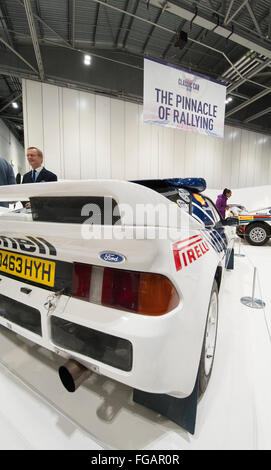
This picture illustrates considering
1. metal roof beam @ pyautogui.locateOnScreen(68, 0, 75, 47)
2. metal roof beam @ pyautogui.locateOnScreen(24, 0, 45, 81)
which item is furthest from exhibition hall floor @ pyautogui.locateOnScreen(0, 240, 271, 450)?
metal roof beam @ pyautogui.locateOnScreen(68, 0, 75, 47)

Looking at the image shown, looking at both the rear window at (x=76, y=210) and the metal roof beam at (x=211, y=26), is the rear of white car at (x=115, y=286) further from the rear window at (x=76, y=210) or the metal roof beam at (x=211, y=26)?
the metal roof beam at (x=211, y=26)

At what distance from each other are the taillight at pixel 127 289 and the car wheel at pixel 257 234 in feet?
19.4

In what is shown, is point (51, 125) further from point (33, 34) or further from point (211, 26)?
point (211, 26)

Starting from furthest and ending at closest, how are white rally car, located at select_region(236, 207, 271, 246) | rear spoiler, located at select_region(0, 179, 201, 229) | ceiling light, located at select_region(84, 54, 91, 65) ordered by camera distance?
ceiling light, located at select_region(84, 54, 91, 65) < white rally car, located at select_region(236, 207, 271, 246) < rear spoiler, located at select_region(0, 179, 201, 229)

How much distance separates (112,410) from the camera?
1032 millimetres

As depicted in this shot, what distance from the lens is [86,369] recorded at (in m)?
0.85

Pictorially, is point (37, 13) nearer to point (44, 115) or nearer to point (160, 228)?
point (44, 115)

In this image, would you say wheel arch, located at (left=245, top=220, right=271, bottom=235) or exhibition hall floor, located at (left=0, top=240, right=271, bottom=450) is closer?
exhibition hall floor, located at (left=0, top=240, right=271, bottom=450)

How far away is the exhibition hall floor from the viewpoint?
35.8 inches

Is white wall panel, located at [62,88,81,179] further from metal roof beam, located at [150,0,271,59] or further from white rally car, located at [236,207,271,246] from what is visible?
white rally car, located at [236,207,271,246]

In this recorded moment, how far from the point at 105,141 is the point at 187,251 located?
302 inches

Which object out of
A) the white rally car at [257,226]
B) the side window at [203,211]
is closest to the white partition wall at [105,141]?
the white rally car at [257,226]

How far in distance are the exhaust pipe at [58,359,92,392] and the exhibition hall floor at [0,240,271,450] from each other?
0.32 m

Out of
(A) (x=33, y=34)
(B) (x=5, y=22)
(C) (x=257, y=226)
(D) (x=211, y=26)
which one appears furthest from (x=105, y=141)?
(C) (x=257, y=226)
